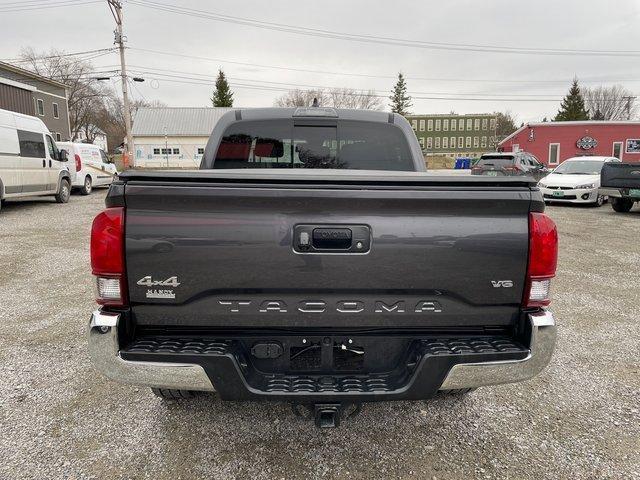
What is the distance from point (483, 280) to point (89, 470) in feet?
7.63

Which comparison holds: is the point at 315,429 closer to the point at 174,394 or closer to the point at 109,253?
the point at 174,394

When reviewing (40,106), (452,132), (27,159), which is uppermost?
(452,132)

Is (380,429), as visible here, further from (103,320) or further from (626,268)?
(626,268)

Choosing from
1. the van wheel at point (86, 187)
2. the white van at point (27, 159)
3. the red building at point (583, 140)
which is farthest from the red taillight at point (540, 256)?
the red building at point (583, 140)

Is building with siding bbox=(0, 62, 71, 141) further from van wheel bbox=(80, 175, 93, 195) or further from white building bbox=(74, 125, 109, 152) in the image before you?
white building bbox=(74, 125, 109, 152)

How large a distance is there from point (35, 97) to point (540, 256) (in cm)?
4408

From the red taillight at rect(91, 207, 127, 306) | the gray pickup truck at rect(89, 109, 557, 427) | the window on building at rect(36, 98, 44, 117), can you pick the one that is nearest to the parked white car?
the gray pickup truck at rect(89, 109, 557, 427)

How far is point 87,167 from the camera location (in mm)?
18641

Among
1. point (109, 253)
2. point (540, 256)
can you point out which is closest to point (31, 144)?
point (109, 253)

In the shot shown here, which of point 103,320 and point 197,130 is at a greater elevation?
point 197,130

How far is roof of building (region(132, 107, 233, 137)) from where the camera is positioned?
51250 millimetres

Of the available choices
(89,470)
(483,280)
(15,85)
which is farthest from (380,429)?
(15,85)

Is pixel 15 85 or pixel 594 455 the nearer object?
pixel 594 455

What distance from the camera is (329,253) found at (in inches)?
78.2
